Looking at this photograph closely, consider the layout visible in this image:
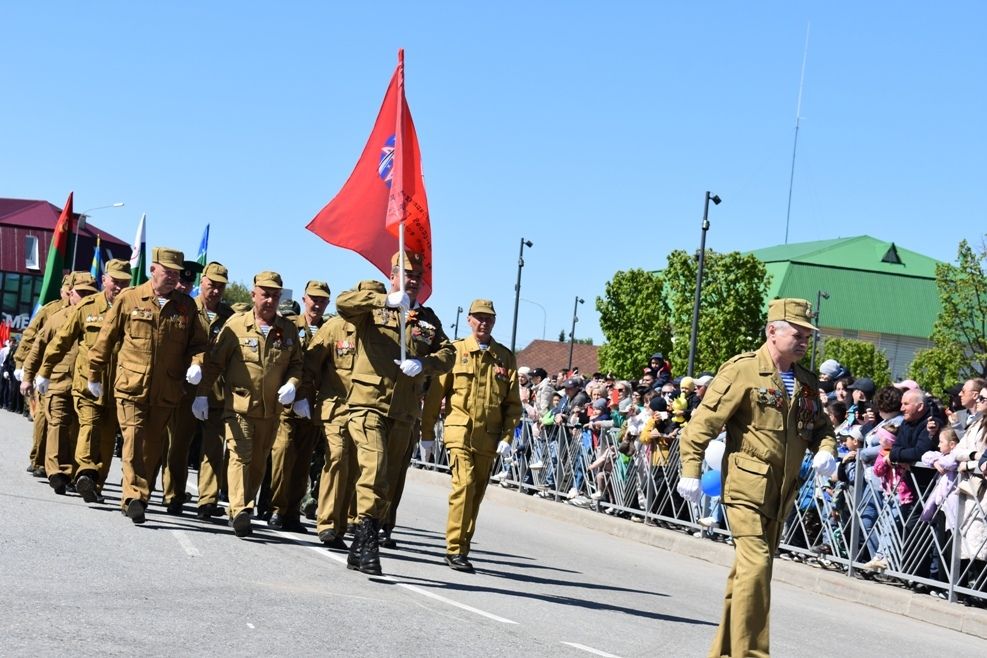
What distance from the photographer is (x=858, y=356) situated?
344 ft

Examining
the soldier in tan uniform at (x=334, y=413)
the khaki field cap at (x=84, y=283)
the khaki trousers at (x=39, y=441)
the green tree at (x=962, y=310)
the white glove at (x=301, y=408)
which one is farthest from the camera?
the green tree at (x=962, y=310)

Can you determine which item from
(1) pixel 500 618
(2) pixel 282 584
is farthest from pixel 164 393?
(1) pixel 500 618

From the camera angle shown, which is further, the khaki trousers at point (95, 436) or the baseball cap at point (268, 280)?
the khaki trousers at point (95, 436)

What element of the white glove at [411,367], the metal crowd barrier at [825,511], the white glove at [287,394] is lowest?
the metal crowd barrier at [825,511]

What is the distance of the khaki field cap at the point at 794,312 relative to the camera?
777cm

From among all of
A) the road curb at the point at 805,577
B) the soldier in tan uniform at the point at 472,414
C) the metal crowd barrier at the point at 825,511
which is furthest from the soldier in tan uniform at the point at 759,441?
the road curb at the point at 805,577

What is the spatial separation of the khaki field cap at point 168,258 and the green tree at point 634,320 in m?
64.5

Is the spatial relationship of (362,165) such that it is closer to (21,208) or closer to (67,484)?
(67,484)

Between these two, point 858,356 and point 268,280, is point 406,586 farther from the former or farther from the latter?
point 858,356

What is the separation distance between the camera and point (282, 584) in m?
8.88

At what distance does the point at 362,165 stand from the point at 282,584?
375 cm

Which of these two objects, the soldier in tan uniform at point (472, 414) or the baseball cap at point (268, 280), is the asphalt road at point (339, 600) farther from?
the baseball cap at point (268, 280)

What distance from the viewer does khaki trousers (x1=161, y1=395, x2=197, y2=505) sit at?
12.7 m

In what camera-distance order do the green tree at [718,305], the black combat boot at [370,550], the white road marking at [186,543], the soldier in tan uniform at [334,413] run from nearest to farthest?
the black combat boot at [370,550] → the white road marking at [186,543] → the soldier in tan uniform at [334,413] → the green tree at [718,305]
